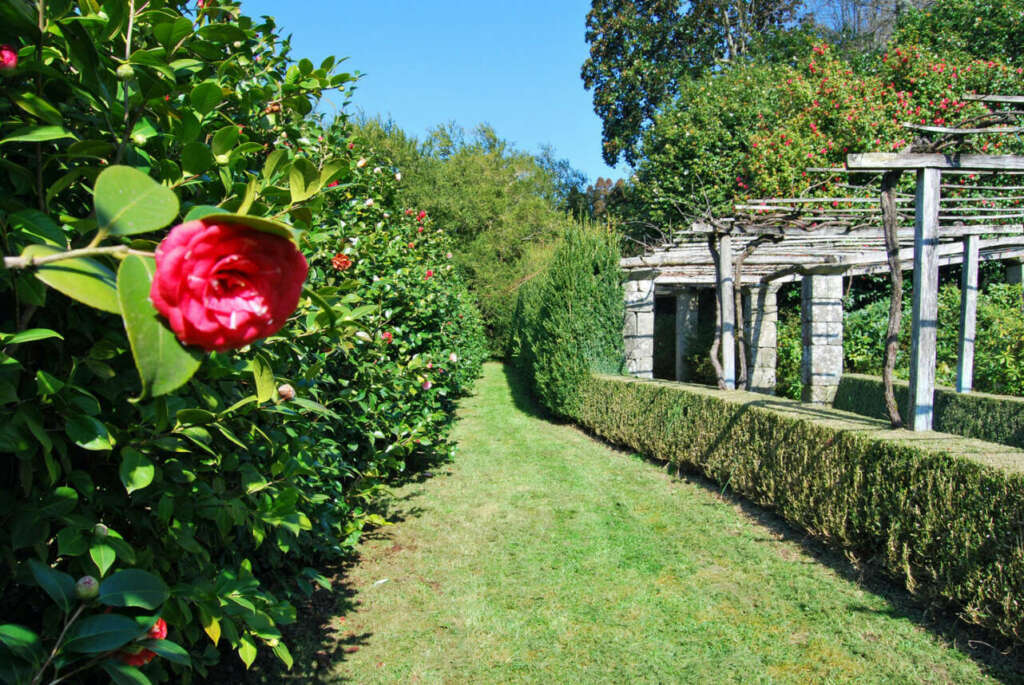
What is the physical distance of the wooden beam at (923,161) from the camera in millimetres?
5066

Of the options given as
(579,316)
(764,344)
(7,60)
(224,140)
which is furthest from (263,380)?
(764,344)

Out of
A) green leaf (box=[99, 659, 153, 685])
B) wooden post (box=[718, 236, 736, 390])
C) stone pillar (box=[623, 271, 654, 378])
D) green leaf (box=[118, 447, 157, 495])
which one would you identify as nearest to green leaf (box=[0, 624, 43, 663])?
green leaf (box=[99, 659, 153, 685])

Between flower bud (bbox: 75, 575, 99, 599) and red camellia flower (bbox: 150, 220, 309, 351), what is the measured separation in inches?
27.7

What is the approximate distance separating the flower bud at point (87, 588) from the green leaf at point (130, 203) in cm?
71

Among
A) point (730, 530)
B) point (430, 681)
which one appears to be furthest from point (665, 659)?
point (730, 530)

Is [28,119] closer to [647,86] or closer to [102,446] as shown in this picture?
[102,446]

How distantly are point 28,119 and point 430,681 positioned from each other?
3.02 m

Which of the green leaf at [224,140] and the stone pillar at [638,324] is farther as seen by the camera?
the stone pillar at [638,324]

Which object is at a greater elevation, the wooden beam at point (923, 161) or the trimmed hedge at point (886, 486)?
the wooden beam at point (923, 161)

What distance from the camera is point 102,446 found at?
106cm

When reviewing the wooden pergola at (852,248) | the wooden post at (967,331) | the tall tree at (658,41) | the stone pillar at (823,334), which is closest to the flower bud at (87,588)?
the wooden pergola at (852,248)

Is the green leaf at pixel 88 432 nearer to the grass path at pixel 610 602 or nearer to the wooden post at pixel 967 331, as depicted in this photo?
the grass path at pixel 610 602

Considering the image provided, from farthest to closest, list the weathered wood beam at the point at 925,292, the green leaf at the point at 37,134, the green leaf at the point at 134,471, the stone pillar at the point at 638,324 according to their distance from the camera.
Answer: the stone pillar at the point at 638,324 → the weathered wood beam at the point at 925,292 → the green leaf at the point at 134,471 → the green leaf at the point at 37,134

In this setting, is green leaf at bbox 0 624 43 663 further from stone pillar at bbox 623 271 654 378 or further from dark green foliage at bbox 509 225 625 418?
stone pillar at bbox 623 271 654 378
